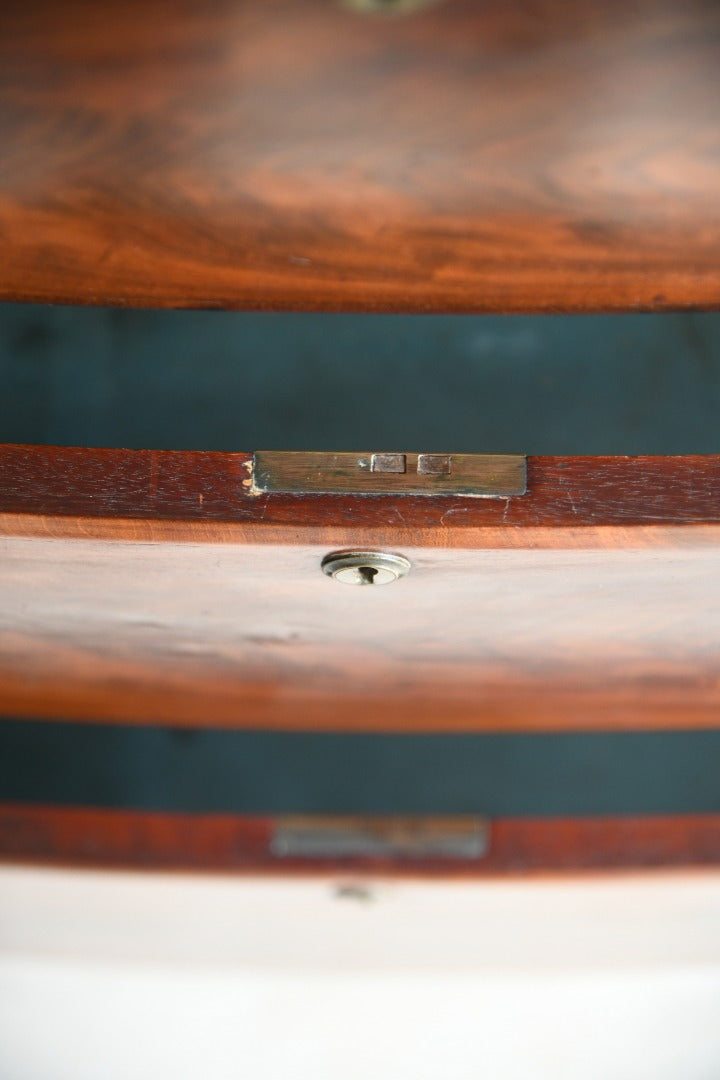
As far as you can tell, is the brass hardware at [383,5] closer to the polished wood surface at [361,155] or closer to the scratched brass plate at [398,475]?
the polished wood surface at [361,155]

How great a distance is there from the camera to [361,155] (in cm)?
70

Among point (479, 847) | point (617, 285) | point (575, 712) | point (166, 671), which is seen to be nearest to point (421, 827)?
point (479, 847)

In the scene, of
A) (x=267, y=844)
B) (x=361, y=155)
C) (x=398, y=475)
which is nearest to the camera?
(x=398, y=475)

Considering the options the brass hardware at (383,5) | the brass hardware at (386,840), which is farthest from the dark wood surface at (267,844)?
the brass hardware at (383,5)

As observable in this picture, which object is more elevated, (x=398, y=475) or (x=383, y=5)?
(x=383, y=5)

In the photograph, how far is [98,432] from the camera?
2.74 feet

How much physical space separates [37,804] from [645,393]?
36.3 inches

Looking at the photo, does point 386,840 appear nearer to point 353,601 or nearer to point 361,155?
point 353,601

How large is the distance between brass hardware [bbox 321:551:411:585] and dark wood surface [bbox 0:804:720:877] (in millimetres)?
669

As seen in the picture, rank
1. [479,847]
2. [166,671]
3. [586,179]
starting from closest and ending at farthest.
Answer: [586,179] < [166,671] < [479,847]

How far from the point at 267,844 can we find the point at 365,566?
27.9 inches

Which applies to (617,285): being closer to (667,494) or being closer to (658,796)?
(667,494)

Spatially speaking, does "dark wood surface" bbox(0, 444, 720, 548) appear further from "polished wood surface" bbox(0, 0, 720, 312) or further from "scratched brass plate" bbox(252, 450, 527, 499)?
"polished wood surface" bbox(0, 0, 720, 312)

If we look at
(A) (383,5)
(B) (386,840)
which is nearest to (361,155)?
(A) (383,5)
